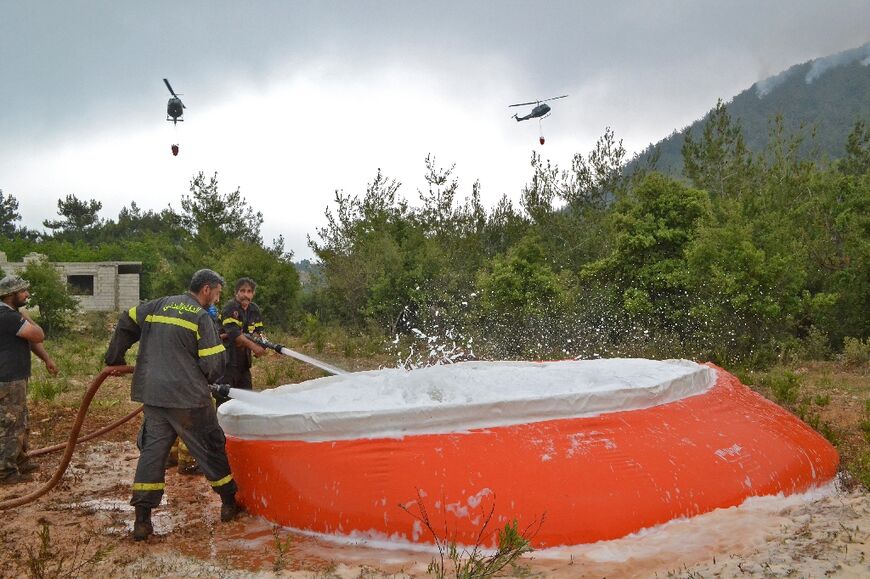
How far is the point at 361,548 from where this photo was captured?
151 inches

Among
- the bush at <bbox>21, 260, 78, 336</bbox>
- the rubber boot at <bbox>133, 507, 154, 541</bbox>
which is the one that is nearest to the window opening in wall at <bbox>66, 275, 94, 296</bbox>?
the bush at <bbox>21, 260, 78, 336</bbox>

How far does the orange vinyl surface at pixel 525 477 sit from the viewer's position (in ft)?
12.3

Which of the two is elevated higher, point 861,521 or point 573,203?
point 573,203

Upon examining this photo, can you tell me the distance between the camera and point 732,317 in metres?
11.7

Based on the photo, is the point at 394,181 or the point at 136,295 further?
the point at 136,295

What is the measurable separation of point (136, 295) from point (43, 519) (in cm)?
2522

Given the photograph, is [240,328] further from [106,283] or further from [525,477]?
[106,283]

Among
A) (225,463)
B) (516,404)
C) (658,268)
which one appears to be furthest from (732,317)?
(225,463)

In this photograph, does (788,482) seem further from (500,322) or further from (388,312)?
(388,312)

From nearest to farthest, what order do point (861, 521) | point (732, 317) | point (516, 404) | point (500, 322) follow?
point (861, 521) → point (516, 404) → point (732, 317) → point (500, 322)

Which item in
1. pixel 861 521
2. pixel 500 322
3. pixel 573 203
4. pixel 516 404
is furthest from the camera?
pixel 573 203

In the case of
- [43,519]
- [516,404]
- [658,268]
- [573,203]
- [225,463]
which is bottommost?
[43,519]

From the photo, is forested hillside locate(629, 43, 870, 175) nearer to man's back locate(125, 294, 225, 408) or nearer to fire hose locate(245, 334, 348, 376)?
fire hose locate(245, 334, 348, 376)

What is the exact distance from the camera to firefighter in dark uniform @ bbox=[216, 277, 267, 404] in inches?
226
